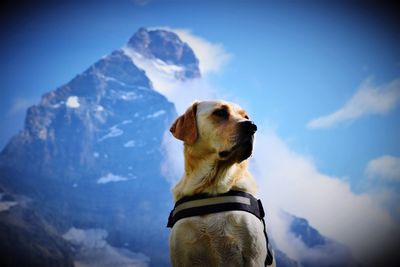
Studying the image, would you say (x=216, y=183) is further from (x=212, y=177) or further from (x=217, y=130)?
(x=217, y=130)

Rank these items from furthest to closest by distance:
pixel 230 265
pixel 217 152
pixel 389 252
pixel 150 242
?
pixel 150 242 → pixel 389 252 → pixel 217 152 → pixel 230 265

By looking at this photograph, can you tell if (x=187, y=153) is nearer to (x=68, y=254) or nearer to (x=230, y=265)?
(x=230, y=265)

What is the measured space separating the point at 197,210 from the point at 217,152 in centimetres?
78

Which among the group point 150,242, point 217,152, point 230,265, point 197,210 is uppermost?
point 150,242

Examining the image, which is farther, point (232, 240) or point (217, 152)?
point (217, 152)

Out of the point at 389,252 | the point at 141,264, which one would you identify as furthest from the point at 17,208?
the point at 389,252

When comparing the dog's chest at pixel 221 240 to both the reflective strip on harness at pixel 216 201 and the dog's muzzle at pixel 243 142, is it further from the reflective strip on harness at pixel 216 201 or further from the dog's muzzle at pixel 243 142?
the dog's muzzle at pixel 243 142

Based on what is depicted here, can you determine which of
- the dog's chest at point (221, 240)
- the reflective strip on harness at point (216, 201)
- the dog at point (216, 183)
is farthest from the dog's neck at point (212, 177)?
the dog's chest at point (221, 240)

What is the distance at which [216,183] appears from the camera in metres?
4.77

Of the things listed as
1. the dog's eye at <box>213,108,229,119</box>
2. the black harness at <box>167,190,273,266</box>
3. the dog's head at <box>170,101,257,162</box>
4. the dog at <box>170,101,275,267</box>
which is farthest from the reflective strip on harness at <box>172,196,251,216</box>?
the dog's eye at <box>213,108,229,119</box>

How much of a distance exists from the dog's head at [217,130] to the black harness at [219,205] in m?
0.49

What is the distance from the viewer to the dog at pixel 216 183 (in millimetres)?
4273

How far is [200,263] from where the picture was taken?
4.32 meters

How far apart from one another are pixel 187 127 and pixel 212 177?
753 millimetres
